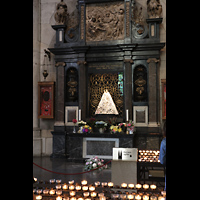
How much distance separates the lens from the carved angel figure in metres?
10.3

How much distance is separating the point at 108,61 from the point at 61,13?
9.64 ft

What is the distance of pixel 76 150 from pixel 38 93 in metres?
3.30

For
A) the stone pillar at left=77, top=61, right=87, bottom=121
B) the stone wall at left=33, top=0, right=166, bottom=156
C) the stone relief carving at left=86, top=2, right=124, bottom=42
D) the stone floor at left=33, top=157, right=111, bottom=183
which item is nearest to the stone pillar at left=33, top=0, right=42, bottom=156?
the stone wall at left=33, top=0, right=166, bottom=156

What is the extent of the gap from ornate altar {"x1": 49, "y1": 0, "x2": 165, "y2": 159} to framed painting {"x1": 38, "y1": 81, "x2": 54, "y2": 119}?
0.40 metres

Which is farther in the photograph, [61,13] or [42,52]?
[42,52]

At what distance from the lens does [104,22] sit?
33.6 ft

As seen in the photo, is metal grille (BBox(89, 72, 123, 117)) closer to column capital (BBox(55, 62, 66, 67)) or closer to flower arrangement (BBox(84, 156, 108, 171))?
column capital (BBox(55, 62, 66, 67))

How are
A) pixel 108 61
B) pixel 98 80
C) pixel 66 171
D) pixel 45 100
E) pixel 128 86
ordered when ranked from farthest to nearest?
pixel 45 100, pixel 98 80, pixel 108 61, pixel 128 86, pixel 66 171

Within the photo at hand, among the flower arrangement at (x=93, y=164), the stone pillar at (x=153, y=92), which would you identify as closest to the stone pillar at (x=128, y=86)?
the stone pillar at (x=153, y=92)

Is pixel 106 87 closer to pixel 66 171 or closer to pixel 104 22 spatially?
pixel 104 22

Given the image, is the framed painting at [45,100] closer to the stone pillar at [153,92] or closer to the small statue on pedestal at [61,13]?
the small statue on pedestal at [61,13]

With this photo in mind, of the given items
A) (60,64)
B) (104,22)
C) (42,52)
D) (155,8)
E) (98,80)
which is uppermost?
(155,8)

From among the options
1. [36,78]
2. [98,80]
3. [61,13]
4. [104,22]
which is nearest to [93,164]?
[98,80]
